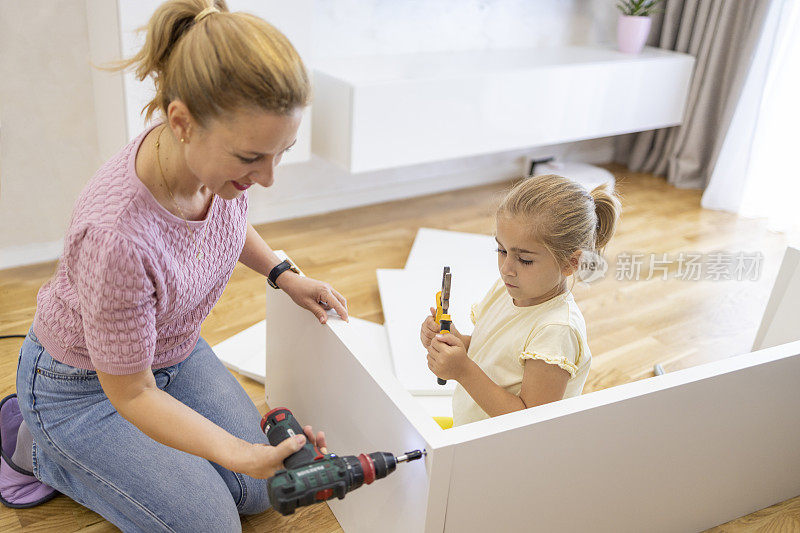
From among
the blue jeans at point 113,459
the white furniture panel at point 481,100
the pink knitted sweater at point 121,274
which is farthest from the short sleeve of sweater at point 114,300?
the white furniture panel at point 481,100

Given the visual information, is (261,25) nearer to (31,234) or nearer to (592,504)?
(592,504)

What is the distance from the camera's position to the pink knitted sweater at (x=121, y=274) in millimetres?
954

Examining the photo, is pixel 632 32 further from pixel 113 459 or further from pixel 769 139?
pixel 113 459

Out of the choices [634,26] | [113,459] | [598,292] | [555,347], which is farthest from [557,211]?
[634,26]

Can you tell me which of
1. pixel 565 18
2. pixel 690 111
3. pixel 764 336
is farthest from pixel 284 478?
pixel 690 111

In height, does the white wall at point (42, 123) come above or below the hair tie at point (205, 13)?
below

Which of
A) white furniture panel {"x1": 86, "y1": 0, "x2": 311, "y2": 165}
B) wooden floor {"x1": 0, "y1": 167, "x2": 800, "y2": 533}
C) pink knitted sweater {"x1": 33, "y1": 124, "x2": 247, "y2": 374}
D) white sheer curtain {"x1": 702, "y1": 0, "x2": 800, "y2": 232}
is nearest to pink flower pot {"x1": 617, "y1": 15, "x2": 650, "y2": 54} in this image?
white sheer curtain {"x1": 702, "y1": 0, "x2": 800, "y2": 232}

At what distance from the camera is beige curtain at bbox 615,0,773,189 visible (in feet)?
9.73

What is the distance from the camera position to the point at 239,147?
90cm

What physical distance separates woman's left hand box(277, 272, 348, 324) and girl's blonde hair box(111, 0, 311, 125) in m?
0.42

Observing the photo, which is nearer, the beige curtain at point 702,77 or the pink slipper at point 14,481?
the pink slipper at point 14,481

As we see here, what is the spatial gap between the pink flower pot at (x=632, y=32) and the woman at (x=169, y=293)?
220 centimetres

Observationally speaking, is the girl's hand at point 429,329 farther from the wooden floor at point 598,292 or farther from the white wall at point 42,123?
the white wall at point 42,123

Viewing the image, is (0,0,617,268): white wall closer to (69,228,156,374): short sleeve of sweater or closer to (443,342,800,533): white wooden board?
(69,228,156,374): short sleeve of sweater
